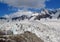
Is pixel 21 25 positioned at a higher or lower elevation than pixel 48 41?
higher

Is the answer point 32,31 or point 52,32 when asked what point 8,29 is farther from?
point 52,32

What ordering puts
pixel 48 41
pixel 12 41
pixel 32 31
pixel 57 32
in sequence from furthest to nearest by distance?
pixel 57 32 < pixel 32 31 < pixel 48 41 < pixel 12 41

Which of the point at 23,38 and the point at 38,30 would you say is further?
the point at 38,30

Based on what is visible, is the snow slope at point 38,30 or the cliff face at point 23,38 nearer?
the cliff face at point 23,38

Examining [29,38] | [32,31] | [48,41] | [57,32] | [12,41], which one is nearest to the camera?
[12,41]

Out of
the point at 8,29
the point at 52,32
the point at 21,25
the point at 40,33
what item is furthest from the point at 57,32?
the point at 8,29

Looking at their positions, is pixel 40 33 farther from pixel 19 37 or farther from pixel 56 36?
pixel 19 37

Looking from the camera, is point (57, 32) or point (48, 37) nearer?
point (48, 37)

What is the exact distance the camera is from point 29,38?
3894 cm

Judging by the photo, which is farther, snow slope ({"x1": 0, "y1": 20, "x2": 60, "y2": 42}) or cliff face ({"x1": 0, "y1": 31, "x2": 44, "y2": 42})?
snow slope ({"x1": 0, "y1": 20, "x2": 60, "y2": 42})

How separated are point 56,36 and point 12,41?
13.8 meters

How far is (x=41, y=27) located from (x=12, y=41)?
50.5ft

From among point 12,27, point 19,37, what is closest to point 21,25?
point 12,27

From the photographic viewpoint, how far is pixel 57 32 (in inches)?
1879
